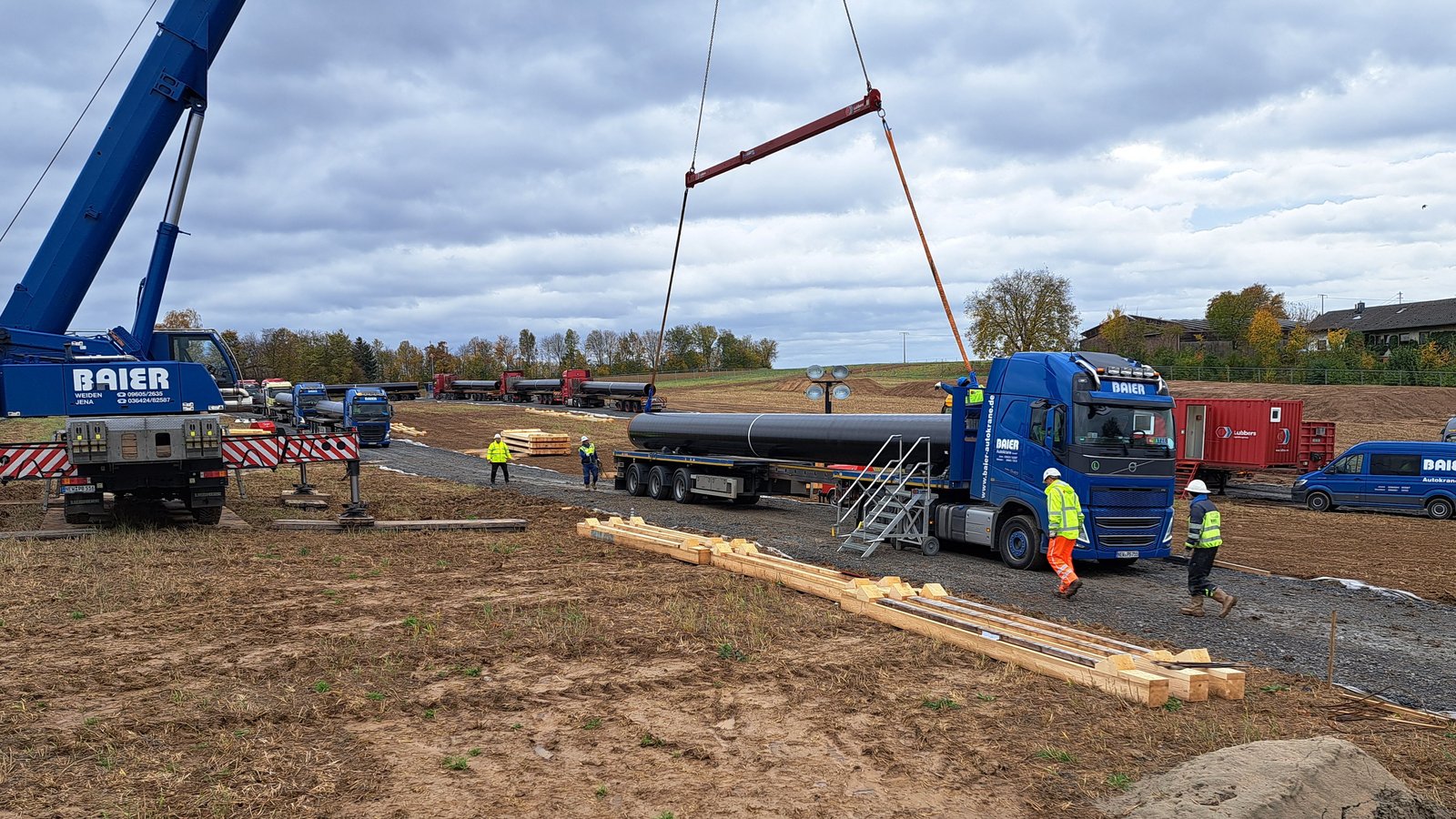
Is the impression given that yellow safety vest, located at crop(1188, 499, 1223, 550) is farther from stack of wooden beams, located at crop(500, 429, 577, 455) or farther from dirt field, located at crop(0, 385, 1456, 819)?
stack of wooden beams, located at crop(500, 429, 577, 455)

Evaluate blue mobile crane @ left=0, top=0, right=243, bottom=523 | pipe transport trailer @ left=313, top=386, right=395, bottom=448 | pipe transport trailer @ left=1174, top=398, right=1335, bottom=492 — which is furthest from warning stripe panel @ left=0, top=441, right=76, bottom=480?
pipe transport trailer @ left=313, top=386, right=395, bottom=448

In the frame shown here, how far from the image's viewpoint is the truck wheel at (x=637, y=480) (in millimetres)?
24423

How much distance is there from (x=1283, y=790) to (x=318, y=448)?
13.9m

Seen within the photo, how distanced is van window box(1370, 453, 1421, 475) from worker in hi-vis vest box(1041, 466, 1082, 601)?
1627 centimetres

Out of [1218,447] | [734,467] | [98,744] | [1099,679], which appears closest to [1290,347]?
[1218,447]

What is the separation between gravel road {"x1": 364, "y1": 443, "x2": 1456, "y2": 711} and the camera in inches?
347

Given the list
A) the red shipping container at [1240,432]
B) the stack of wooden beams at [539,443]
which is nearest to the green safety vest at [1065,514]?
the red shipping container at [1240,432]

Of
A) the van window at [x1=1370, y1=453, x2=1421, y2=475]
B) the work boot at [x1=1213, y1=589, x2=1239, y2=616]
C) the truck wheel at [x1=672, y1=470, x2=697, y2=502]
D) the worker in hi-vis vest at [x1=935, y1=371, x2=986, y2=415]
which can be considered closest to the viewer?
the work boot at [x1=1213, y1=589, x2=1239, y2=616]

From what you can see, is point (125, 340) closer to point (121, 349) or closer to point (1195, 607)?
point (121, 349)

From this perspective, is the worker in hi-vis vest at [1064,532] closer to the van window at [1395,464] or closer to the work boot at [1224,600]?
the work boot at [1224,600]

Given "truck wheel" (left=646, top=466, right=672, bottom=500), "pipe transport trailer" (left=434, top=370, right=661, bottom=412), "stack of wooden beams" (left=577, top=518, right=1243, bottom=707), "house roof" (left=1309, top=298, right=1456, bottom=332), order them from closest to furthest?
"stack of wooden beams" (left=577, top=518, right=1243, bottom=707), "truck wheel" (left=646, top=466, right=672, bottom=500), "pipe transport trailer" (left=434, top=370, right=661, bottom=412), "house roof" (left=1309, top=298, right=1456, bottom=332)

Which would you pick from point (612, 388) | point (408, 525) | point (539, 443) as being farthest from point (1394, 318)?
point (408, 525)

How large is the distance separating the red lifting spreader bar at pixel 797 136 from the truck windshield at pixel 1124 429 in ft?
22.0

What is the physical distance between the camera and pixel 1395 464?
897 inches
